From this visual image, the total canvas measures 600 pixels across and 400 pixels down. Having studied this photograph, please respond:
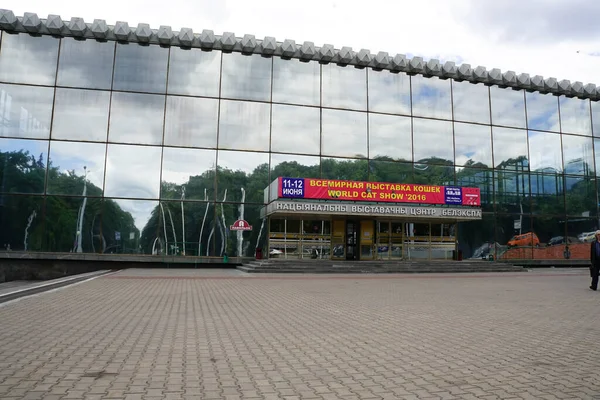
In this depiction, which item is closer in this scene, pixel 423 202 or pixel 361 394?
pixel 361 394

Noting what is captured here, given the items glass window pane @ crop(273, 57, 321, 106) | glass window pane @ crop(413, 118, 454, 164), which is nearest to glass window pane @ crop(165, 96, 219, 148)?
glass window pane @ crop(273, 57, 321, 106)

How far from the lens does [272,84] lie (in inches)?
1107

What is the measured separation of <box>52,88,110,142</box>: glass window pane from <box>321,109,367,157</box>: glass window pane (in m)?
13.1

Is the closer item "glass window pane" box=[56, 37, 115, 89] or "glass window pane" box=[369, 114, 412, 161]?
"glass window pane" box=[56, 37, 115, 89]

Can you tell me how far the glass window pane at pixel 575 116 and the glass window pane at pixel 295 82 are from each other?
18980mm

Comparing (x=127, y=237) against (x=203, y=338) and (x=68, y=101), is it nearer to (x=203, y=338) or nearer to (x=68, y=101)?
(x=68, y=101)

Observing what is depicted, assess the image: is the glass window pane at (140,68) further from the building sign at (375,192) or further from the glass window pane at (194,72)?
the building sign at (375,192)

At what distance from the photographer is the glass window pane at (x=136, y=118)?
25.7 metres

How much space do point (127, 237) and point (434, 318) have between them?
20500 mm

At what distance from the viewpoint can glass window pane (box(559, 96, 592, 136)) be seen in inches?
1314

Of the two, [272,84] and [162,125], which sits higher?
[272,84]

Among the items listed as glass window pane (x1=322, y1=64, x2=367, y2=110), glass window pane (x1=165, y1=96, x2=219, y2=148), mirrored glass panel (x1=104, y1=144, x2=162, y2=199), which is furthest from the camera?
glass window pane (x1=322, y1=64, x2=367, y2=110)

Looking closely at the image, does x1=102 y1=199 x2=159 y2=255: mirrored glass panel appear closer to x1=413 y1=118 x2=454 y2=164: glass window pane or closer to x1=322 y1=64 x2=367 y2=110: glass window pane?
x1=322 y1=64 x2=367 y2=110: glass window pane

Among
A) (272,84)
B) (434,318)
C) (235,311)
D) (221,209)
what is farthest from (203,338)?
(272,84)
